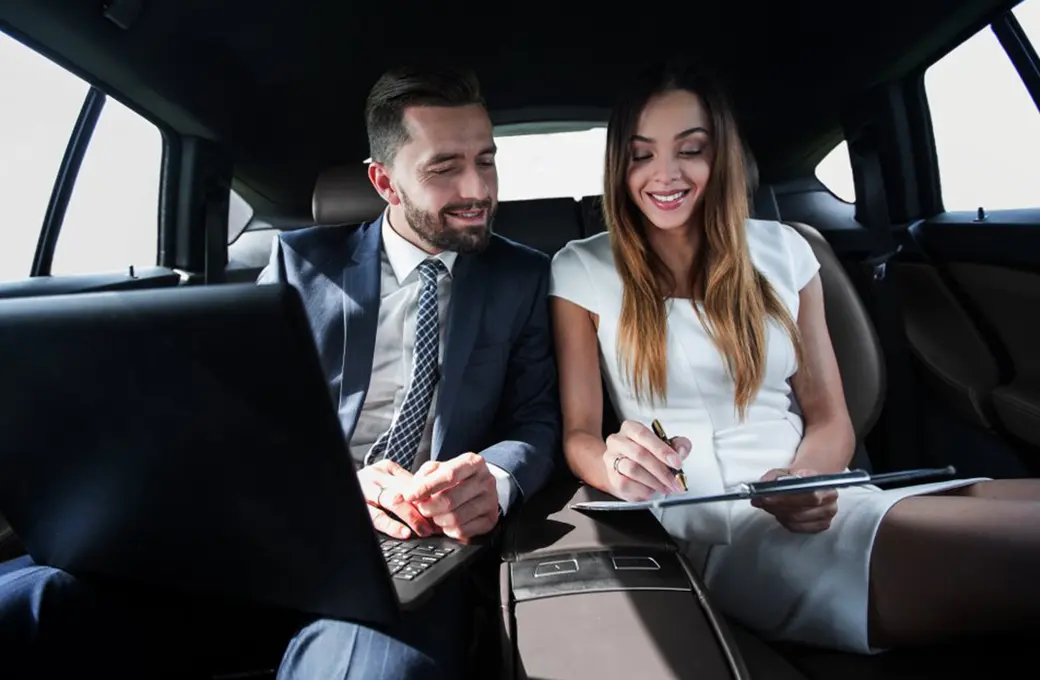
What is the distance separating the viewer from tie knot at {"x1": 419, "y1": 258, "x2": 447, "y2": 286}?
1.43 meters

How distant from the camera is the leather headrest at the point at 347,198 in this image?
1.77m

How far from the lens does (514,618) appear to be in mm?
873

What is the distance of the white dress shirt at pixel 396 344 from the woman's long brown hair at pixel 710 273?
0.34m

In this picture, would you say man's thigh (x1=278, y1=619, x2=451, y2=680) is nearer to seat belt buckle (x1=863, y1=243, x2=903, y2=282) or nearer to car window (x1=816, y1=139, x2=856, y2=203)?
seat belt buckle (x1=863, y1=243, x2=903, y2=282)

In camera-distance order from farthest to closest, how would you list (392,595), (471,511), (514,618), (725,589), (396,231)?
(396,231) < (725,589) < (471,511) < (514,618) < (392,595)

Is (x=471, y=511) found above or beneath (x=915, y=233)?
beneath

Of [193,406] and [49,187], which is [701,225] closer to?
[193,406]

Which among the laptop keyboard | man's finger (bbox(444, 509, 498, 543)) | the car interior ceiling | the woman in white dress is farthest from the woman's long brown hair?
the laptop keyboard

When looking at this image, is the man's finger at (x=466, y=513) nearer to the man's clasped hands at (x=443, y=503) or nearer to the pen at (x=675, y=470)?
the man's clasped hands at (x=443, y=503)

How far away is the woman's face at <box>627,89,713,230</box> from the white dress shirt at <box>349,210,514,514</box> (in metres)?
0.39

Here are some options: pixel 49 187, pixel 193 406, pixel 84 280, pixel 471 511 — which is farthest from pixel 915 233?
pixel 49 187

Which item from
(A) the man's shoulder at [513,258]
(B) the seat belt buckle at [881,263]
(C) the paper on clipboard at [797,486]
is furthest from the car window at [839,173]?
(C) the paper on clipboard at [797,486]

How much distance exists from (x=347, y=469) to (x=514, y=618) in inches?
13.4

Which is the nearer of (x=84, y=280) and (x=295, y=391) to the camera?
(x=295, y=391)
